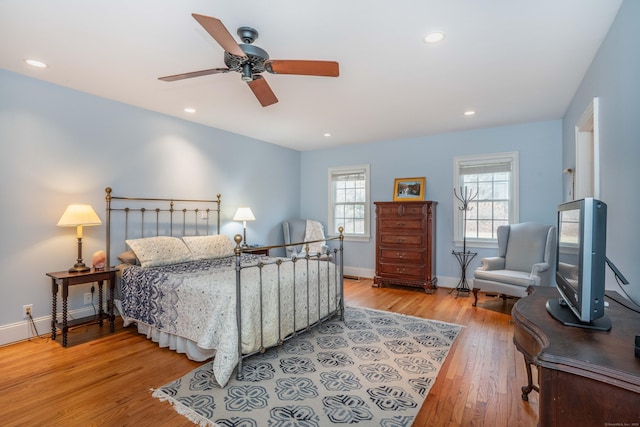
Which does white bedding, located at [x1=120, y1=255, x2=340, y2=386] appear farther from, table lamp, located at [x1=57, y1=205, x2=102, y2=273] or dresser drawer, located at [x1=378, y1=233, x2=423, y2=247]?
dresser drawer, located at [x1=378, y1=233, x2=423, y2=247]

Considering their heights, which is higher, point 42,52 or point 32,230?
point 42,52

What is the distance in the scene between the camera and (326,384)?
7.44 feet

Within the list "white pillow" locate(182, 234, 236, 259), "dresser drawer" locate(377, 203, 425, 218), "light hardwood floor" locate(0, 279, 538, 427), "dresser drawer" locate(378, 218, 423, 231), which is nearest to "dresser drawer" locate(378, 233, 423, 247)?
"dresser drawer" locate(378, 218, 423, 231)

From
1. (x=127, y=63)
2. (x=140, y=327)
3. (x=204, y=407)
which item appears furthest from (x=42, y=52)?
(x=204, y=407)

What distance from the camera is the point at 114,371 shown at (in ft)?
8.11

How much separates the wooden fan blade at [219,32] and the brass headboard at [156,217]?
101 inches

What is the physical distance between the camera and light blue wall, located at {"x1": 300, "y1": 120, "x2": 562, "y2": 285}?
14.6 ft

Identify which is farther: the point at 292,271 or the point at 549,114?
the point at 549,114

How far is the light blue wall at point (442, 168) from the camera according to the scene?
176 inches

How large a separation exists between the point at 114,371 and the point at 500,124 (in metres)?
5.49

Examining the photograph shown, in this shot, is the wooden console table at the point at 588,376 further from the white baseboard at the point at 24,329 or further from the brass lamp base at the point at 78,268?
the white baseboard at the point at 24,329

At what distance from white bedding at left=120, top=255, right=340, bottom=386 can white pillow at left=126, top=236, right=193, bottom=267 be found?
0.37ft

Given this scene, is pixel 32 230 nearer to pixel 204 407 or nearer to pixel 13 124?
pixel 13 124

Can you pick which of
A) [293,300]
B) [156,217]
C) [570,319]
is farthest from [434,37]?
[156,217]
